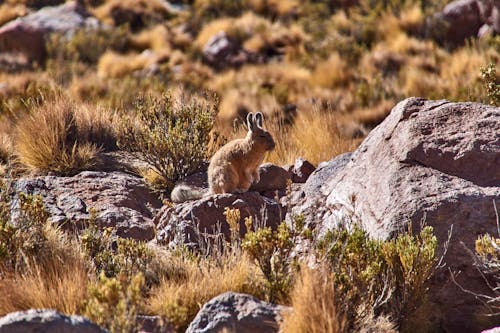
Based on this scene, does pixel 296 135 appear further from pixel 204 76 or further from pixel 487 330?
pixel 204 76

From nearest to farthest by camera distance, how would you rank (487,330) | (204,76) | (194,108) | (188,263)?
1. (487,330)
2. (188,263)
3. (194,108)
4. (204,76)

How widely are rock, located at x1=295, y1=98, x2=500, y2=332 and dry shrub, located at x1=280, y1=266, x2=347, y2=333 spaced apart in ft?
3.37

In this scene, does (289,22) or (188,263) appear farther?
(289,22)

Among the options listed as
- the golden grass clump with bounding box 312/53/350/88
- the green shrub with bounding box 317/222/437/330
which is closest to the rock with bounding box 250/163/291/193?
the green shrub with bounding box 317/222/437/330

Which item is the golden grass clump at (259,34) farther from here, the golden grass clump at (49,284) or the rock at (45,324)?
the rock at (45,324)

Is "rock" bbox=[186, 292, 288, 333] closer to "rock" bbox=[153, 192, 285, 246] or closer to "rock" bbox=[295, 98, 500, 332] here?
"rock" bbox=[295, 98, 500, 332]

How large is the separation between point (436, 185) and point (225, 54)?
53.0ft

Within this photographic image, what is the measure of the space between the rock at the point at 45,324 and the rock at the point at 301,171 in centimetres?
443

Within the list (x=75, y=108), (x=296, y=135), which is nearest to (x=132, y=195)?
(x=75, y=108)

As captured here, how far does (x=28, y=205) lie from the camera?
668 cm

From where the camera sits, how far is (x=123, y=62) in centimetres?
2155

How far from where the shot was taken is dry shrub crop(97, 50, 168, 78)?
2122 centimetres

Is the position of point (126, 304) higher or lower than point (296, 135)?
higher

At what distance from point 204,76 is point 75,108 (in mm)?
10486
